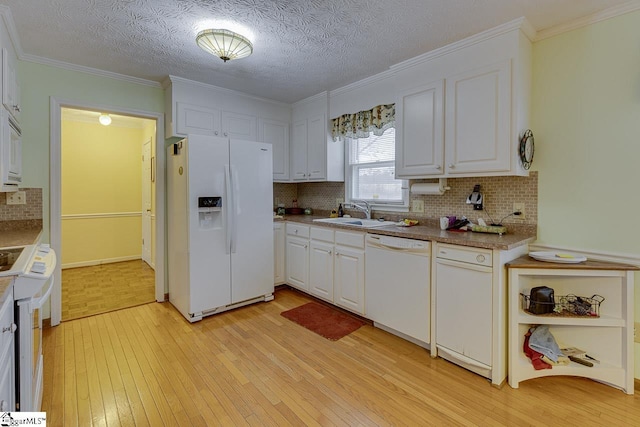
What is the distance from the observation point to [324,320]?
116 inches

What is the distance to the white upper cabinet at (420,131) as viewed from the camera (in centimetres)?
254

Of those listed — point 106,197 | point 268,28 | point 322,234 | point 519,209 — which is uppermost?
point 268,28

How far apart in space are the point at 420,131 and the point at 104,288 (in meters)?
4.10

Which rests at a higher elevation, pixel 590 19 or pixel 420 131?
pixel 590 19

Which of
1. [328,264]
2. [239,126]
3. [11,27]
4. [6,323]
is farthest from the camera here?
[239,126]

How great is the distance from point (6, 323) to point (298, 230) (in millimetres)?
2580

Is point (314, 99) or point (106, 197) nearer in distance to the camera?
point (314, 99)

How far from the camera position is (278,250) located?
3.76 m

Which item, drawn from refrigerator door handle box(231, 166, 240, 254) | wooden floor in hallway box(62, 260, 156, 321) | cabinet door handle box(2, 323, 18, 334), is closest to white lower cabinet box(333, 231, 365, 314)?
refrigerator door handle box(231, 166, 240, 254)

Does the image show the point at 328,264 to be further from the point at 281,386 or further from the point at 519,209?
the point at 519,209

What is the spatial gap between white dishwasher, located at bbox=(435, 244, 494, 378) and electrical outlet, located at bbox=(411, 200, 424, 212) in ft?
2.88

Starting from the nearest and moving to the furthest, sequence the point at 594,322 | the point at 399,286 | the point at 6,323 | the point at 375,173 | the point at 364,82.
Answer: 1. the point at 6,323
2. the point at 594,322
3. the point at 399,286
4. the point at 364,82
5. the point at 375,173

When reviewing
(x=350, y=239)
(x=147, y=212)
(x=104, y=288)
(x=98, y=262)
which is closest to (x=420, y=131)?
Result: (x=350, y=239)

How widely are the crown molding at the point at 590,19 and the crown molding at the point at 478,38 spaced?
8 centimetres
